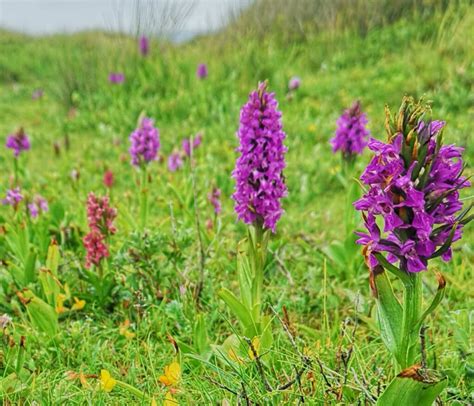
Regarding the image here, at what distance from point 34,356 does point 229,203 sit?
225 centimetres

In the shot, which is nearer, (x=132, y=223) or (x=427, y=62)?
(x=132, y=223)

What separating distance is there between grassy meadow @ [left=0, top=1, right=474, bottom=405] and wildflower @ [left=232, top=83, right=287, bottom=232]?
0.39m

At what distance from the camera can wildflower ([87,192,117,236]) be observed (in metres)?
Answer: 2.48

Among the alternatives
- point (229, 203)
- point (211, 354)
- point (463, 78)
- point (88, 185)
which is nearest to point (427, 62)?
point (463, 78)

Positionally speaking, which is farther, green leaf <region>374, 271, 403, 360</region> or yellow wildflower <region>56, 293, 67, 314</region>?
yellow wildflower <region>56, 293, 67, 314</region>

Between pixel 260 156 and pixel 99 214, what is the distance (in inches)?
35.7

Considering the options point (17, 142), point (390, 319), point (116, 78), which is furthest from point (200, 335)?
point (116, 78)

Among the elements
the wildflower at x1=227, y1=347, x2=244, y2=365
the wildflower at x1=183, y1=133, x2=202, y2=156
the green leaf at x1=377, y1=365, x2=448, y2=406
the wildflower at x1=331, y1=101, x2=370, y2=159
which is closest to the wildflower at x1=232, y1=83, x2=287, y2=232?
the wildflower at x1=227, y1=347, x2=244, y2=365

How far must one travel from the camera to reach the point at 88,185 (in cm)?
446

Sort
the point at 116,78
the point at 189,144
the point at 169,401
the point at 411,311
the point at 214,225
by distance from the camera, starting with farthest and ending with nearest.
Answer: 1. the point at 116,78
2. the point at 189,144
3. the point at 214,225
4. the point at 169,401
5. the point at 411,311

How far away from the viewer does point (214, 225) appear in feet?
10.2

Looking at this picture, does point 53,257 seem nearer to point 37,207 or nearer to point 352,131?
point 37,207

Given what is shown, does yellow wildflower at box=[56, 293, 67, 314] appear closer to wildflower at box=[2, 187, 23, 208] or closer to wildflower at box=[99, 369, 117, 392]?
wildflower at box=[99, 369, 117, 392]

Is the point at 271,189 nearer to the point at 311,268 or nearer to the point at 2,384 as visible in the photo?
the point at 311,268
